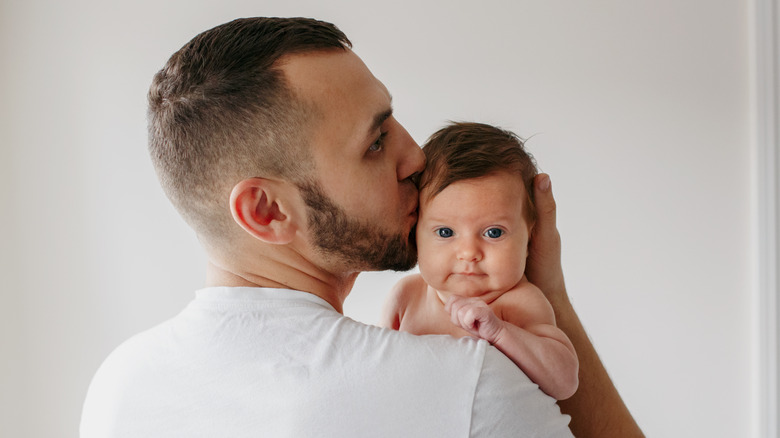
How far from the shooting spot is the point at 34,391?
9.38ft

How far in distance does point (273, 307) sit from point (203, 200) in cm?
21

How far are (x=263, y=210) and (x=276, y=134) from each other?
11 cm

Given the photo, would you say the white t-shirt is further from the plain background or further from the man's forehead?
the plain background

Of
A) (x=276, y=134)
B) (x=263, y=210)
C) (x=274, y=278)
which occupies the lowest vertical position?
(x=274, y=278)

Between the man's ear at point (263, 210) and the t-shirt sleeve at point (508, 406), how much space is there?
13.6 inches

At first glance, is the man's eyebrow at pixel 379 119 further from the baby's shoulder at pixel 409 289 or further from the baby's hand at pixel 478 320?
the baby's shoulder at pixel 409 289

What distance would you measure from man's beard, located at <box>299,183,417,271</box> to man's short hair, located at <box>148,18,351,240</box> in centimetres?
5

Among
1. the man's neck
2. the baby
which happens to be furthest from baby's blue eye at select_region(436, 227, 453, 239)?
the man's neck

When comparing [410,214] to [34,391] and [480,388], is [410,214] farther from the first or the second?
[34,391]

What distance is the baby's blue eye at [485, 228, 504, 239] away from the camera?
123 centimetres

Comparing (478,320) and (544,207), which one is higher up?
(544,207)

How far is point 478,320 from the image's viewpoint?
1.05 meters

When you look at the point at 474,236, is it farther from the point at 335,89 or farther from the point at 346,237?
the point at 335,89

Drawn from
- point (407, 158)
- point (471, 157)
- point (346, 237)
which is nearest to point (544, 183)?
point (471, 157)
